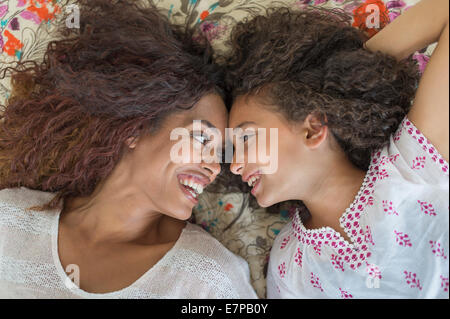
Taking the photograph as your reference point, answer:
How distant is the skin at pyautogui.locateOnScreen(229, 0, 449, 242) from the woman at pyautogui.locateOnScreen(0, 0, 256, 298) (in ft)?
0.58

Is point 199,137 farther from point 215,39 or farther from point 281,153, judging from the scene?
point 215,39

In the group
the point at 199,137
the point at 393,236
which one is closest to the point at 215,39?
the point at 199,137

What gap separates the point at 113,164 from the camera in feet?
5.04

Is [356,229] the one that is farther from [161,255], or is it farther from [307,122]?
[161,255]

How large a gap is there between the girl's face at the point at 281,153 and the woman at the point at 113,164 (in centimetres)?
13

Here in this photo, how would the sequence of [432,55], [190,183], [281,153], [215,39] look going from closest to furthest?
1. [432,55]
2. [281,153]
3. [190,183]
4. [215,39]

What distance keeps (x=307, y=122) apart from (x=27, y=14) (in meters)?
1.22

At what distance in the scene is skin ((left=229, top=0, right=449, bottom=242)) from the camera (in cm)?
123

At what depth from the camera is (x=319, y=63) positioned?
1404mm

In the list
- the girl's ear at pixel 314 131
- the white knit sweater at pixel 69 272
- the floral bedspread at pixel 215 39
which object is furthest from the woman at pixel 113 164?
the girl's ear at pixel 314 131

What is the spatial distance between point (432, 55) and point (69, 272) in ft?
4.46
